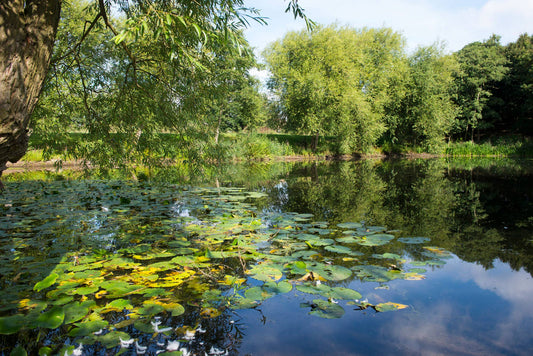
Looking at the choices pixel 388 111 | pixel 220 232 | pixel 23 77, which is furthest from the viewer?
pixel 388 111

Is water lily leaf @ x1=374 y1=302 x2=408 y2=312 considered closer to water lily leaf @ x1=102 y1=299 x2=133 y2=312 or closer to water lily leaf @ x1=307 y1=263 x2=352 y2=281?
water lily leaf @ x1=307 y1=263 x2=352 y2=281

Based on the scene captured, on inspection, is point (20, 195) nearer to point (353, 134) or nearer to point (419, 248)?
point (419, 248)

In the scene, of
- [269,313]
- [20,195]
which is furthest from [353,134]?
[269,313]

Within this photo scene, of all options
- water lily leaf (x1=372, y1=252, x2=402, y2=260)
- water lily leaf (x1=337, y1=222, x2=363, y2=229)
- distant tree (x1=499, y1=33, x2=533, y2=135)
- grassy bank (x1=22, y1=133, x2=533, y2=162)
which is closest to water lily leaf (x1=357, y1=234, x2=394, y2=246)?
water lily leaf (x1=372, y1=252, x2=402, y2=260)

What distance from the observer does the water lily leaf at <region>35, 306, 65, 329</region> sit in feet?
6.79

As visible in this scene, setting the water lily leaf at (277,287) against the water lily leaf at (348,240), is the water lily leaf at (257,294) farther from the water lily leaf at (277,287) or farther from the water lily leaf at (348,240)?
the water lily leaf at (348,240)

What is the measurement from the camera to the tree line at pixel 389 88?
2522 cm

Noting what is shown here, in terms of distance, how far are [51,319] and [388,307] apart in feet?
7.97

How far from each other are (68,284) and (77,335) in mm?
853

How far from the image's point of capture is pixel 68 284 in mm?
2869

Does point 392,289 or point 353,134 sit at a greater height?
point 353,134

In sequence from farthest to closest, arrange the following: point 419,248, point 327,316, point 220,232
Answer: point 220,232
point 419,248
point 327,316

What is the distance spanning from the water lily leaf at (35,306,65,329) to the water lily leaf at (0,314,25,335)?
3.7 inches

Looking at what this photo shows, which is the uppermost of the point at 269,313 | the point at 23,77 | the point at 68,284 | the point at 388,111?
A: the point at 388,111
